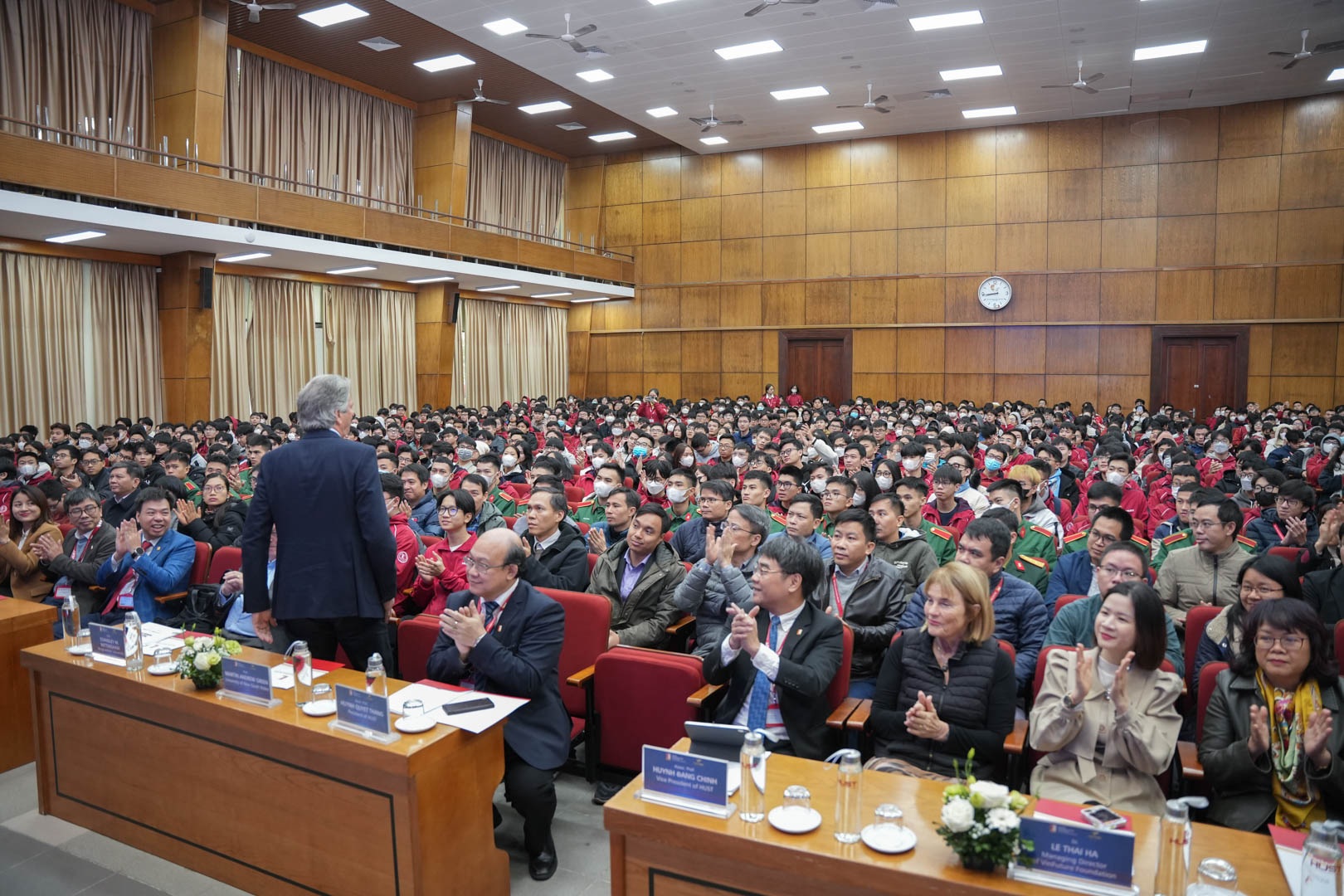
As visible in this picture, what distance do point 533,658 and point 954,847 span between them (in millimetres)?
1673

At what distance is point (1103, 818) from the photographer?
209 cm

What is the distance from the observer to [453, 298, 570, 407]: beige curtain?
63.8ft

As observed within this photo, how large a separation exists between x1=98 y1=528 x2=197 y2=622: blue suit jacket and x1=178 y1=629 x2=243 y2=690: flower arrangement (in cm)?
165

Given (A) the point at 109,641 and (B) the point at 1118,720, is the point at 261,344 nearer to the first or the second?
(A) the point at 109,641

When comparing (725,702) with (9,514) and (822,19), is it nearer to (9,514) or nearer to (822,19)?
(9,514)

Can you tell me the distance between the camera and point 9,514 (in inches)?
241

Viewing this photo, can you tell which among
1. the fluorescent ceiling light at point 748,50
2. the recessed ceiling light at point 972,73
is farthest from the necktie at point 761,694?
the recessed ceiling light at point 972,73

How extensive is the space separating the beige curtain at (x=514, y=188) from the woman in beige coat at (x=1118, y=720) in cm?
1783

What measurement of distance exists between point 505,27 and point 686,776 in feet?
44.3

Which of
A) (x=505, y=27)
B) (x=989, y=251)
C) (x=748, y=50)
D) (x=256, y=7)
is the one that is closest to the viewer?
(x=256, y=7)

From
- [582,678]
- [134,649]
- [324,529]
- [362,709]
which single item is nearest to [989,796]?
[362,709]

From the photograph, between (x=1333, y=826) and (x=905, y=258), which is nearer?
(x=1333, y=826)

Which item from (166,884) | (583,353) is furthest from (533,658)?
(583,353)

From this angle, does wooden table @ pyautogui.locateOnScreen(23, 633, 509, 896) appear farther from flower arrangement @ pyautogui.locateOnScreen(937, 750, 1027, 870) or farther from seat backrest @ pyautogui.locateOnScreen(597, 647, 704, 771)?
flower arrangement @ pyautogui.locateOnScreen(937, 750, 1027, 870)
